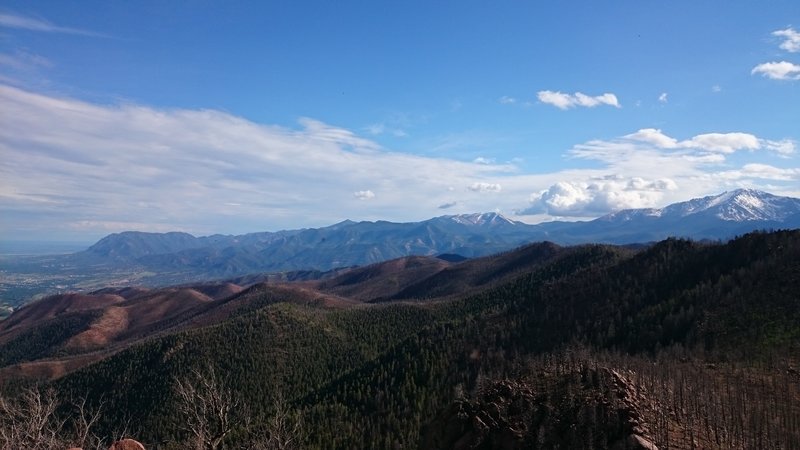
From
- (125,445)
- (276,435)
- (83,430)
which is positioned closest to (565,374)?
(276,435)

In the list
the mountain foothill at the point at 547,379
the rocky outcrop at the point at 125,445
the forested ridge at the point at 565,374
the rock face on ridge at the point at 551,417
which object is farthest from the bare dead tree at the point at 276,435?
the rock face on ridge at the point at 551,417

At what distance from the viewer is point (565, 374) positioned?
155 ft

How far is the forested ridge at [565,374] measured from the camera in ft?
134

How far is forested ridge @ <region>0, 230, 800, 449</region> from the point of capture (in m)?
41.0

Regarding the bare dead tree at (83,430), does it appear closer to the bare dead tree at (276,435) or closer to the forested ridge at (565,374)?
the forested ridge at (565,374)

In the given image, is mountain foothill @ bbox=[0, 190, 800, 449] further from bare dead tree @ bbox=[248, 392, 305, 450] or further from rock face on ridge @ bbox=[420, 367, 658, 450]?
bare dead tree @ bbox=[248, 392, 305, 450]

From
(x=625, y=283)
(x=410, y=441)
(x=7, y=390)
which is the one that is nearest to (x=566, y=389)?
(x=410, y=441)

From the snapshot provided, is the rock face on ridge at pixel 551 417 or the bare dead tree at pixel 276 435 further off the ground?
the rock face on ridge at pixel 551 417

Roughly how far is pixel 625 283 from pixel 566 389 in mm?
124539

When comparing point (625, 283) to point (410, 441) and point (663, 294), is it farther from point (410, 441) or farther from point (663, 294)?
point (410, 441)

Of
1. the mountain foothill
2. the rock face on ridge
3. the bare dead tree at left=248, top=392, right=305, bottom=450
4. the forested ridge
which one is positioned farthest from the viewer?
the bare dead tree at left=248, top=392, right=305, bottom=450

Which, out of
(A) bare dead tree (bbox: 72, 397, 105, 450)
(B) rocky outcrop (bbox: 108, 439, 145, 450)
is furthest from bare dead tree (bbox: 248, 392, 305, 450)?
(A) bare dead tree (bbox: 72, 397, 105, 450)

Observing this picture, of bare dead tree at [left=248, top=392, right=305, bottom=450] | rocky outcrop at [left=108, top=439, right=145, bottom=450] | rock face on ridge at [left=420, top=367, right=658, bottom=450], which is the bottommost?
bare dead tree at [left=248, top=392, right=305, bottom=450]

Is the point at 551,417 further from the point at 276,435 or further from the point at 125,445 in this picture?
the point at 125,445
